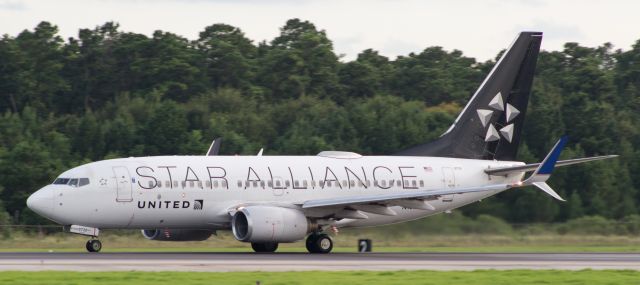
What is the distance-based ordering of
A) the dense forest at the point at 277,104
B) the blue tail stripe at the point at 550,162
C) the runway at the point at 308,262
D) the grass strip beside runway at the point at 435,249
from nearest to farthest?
the runway at the point at 308,262 → the blue tail stripe at the point at 550,162 → the grass strip beside runway at the point at 435,249 → the dense forest at the point at 277,104

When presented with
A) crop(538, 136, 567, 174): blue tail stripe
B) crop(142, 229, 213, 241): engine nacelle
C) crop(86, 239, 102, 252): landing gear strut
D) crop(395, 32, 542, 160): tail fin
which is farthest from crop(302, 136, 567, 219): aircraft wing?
crop(86, 239, 102, 252): landing gear strut

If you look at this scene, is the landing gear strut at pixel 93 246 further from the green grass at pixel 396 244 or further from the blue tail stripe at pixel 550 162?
the blue tail stripe at pixel 550 162

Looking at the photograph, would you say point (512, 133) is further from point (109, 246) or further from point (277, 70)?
point (277, 70)

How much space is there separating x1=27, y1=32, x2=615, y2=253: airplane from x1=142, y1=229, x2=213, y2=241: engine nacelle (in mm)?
37

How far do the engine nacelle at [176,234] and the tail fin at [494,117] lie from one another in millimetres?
9400

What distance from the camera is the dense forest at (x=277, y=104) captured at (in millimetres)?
67000

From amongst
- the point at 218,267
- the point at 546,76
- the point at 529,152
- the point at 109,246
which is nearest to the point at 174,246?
the point at 109,246

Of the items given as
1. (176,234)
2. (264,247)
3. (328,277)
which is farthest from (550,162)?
(328,277)

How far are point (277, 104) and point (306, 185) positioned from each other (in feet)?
176

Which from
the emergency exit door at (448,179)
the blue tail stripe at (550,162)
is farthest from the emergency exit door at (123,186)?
the blue tail stripe at (550,162)

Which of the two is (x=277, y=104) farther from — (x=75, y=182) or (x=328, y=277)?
(x=328, y=277)

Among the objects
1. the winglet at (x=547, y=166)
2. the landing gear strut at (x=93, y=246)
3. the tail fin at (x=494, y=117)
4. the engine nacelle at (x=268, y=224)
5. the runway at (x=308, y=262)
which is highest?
the tail fin at (x=494, y=117)

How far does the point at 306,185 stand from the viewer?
158 ft

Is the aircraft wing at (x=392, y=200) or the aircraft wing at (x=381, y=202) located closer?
the aircraft wing at (x=392, y=200)
